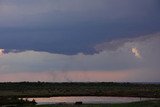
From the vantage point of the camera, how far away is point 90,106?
6912cm

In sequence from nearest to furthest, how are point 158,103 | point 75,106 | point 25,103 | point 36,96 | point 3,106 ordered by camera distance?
point 158,103
point 75,106
point 3,106
point 25,103
point 36,96

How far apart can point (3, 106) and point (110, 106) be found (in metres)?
20.1

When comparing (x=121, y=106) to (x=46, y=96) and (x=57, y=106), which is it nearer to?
(x=57, y=106)

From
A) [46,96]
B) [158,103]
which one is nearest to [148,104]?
[158,103]

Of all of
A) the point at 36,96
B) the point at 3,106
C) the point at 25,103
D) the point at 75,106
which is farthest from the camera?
the point at 36,96

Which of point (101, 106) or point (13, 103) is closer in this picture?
point (101, 106)

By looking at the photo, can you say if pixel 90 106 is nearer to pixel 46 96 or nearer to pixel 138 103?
pixel 138 103

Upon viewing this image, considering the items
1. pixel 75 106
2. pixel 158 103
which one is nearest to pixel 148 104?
pixel 158 103

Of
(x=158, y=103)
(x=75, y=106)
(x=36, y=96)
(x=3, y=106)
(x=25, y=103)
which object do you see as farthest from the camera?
(x=36, y=96)

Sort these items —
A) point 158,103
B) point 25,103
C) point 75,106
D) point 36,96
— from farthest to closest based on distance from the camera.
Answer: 1. point 36,96
2. point 25,103
3. point 75,106
4. point 158,103

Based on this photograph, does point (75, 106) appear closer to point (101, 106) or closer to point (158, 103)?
point (101, 106)

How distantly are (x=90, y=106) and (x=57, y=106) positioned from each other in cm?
597

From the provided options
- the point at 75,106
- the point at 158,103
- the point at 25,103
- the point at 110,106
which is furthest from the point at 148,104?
the point at 25,103

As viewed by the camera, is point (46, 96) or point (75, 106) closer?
point (75, 106)
